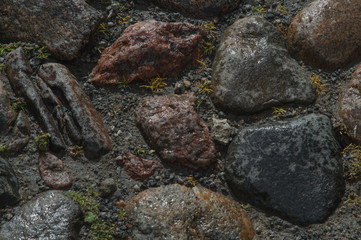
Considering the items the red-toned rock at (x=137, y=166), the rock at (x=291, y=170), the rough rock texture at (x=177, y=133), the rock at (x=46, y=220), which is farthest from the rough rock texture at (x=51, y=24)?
the rock at (x=291, y=170)

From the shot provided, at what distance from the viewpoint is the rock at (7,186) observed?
391 cm

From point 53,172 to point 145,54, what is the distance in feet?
5.48

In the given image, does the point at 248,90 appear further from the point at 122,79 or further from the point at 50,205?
the point at 50,205

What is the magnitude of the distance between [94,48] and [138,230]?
225cm

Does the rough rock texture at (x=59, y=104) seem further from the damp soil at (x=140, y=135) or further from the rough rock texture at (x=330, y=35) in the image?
the rough rock texture at (x=330, y=35)

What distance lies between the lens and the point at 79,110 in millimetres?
4285

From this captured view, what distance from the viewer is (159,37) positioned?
4.66m

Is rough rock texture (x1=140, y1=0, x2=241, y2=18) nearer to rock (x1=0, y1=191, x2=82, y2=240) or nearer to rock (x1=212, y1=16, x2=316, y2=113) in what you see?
rock (x1=212, y1=16, x2=316, y2=113)

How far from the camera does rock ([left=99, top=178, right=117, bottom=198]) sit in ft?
13.5

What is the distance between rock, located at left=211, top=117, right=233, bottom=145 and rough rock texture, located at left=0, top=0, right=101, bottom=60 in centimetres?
182

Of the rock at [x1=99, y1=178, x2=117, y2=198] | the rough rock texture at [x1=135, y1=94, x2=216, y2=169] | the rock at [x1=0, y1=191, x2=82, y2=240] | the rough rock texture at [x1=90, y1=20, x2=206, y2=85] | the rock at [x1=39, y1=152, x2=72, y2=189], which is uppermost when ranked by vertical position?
the rough rock texture at [x1=90, y1=20, x2=206, y2=85]

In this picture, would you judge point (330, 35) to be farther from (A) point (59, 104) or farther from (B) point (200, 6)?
(A) point (59, 104)

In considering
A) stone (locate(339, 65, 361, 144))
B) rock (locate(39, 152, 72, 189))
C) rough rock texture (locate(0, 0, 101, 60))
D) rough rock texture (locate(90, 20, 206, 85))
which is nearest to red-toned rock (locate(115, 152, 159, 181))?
rock (locate(39, 152, 72, 189))

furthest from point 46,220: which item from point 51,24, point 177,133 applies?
point 51,24
